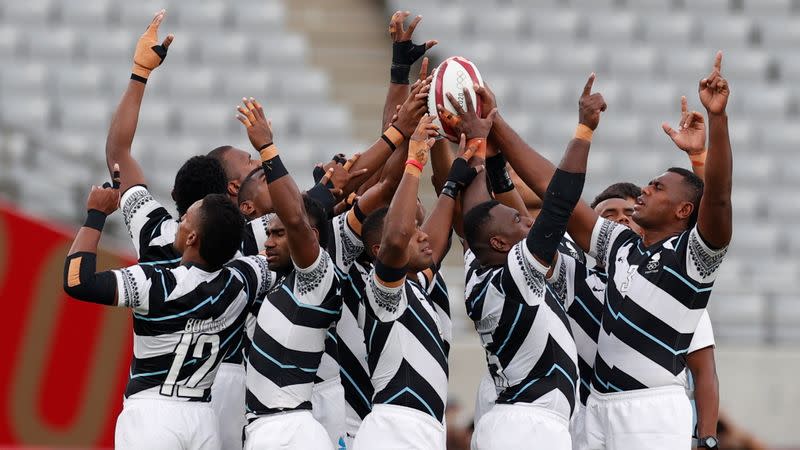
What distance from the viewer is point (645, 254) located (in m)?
6.64

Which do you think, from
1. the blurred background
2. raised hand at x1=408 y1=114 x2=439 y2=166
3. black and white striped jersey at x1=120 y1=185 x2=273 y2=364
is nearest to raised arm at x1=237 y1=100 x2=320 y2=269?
raised hand at x1=408 y1=114 x2=439 y2=166

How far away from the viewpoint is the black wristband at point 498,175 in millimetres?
7102

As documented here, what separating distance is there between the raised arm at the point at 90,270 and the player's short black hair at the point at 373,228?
124 cm

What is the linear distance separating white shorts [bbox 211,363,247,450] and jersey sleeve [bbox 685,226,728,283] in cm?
252

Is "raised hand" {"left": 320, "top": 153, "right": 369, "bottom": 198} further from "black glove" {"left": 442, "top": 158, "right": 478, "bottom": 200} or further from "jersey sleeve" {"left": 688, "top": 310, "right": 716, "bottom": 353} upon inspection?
"jersey sleeve" {"left": 688, "top": 310, "right": 716, "bottom": 353}

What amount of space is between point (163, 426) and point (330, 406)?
1.27 metres

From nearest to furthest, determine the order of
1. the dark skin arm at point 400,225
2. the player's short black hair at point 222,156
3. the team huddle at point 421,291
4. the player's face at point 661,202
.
→ the dark skin arm at point 400,225 → the team huddle at point 421,291 → the player's face at point 661,202 → the player's short black hair at point 222,156

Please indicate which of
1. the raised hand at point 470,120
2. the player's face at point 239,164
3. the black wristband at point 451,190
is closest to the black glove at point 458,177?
the black wristband at point 451,190

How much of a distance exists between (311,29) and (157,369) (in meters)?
11.6

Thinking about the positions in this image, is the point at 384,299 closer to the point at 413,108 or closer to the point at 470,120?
the point at 470,120

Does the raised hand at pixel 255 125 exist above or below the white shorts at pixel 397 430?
above

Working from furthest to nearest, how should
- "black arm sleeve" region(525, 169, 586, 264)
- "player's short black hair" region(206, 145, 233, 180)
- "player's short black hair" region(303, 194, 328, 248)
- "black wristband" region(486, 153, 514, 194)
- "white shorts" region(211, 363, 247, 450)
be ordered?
"player's short black hair" region(206, 145, 233, 180), "white shorts" region(211, 363, 247, 450), "black wristband" region(486, 153, 514, 194), "player's short black hair" region(303, 194, 328, 248), "black arm sleeve" region(525, 169, 586, 264)

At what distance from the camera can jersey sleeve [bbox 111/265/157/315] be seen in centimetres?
618

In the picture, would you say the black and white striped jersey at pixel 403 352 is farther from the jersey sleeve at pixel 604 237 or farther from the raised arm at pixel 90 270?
the raised arm at pixel 90 270
